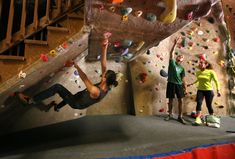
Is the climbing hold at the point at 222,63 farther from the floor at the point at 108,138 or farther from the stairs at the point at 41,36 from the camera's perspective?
the stairs at the point at 41,36

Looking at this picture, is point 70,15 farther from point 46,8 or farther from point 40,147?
point 40,147

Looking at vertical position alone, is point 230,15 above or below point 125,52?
above

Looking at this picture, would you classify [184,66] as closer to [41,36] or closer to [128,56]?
[128,56]

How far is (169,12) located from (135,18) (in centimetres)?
41

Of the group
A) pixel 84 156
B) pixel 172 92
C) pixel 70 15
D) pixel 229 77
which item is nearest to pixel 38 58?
pixel 70 15

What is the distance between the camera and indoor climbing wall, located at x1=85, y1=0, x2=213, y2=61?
10.4 feet

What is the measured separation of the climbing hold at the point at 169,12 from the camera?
3299 mm

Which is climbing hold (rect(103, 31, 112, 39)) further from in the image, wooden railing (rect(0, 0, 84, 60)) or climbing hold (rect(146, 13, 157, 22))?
wooden railing (rect(0, 0, 84, 60))

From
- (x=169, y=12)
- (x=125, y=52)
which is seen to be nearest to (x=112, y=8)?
A: (x=169, y=12)

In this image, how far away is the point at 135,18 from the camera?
11.7 ft

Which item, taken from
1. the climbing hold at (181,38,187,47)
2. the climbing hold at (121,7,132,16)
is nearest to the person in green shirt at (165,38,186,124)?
the climbing hold at (181,38,187,47)

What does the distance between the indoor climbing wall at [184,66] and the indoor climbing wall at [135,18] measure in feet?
4.52

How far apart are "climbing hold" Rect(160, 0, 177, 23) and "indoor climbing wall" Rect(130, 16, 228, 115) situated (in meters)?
2.28

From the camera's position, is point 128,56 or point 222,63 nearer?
point 128,56
